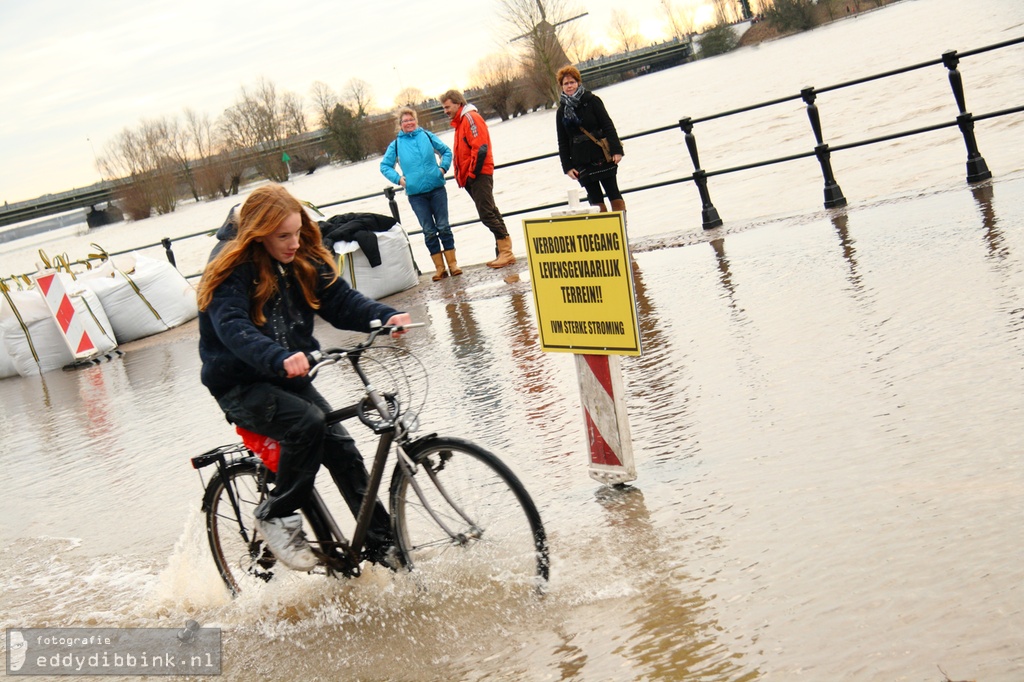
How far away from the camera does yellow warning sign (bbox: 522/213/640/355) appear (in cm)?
457

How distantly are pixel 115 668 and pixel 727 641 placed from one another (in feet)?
7.67

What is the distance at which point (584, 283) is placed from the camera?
474cm

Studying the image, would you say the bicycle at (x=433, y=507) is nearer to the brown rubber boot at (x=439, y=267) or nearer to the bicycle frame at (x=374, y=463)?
the bicycle frame at (x=374, y=463)

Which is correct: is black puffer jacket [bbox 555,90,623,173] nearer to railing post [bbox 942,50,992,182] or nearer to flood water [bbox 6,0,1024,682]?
flood water [bbox 6,0,1024,682]

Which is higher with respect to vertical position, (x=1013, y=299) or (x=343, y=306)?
(x=343, y=306)

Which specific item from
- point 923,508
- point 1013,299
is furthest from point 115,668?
point 1013,299

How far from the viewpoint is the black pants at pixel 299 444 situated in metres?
4.00

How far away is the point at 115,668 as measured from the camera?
4164 mm

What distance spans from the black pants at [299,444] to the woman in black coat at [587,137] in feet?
23.9

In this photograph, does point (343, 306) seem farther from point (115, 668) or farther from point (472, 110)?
point (472, 110)

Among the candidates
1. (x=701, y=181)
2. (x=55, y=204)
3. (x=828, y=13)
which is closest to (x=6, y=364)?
(x=701, y=181)

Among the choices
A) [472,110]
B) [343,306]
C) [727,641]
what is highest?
[472,110]

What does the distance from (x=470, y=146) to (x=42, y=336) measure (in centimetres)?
571

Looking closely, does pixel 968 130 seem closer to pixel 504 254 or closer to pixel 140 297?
pixel 504 254
